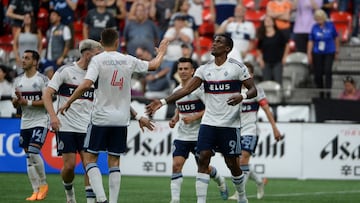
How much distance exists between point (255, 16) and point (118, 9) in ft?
12.3

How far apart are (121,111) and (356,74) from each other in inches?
576

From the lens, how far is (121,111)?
598 inches

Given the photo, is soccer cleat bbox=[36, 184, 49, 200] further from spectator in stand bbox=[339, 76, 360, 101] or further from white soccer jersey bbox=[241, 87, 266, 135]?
spectator in stand bbox=[339, 76, 360, 101]

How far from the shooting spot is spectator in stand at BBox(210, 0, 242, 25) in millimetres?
29797

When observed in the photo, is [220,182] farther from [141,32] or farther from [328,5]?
[328,5]

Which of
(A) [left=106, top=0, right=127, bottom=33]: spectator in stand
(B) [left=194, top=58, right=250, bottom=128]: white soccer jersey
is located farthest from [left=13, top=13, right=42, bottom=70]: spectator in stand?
(B) [left=194, top=58, right=250, bottom=128]: white soccer jersey

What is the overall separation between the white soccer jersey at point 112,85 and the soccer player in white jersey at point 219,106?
0.99 meters

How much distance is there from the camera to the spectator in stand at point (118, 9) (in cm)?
2953

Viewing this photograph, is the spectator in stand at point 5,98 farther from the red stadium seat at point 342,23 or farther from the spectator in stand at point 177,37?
the red stadium seat at point 342,23

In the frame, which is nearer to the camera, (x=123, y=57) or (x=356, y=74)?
(x=123, y=57)

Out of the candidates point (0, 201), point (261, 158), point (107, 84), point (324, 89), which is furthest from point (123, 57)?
point (324, 89)

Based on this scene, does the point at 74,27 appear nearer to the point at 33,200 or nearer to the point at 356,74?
the point at 356,74

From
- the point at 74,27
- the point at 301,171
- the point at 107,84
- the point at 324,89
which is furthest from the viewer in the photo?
the point at 74,27

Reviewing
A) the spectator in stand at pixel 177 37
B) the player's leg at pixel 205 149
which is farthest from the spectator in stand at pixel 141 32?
the player's leg at pixel 205 149
